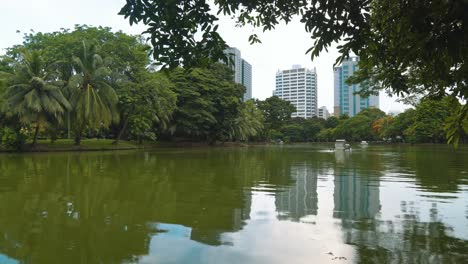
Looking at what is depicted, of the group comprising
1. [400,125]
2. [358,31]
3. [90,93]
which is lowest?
[358,31]

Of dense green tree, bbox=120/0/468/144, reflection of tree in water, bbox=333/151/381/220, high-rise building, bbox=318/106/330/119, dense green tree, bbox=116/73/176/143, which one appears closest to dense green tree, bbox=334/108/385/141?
high-rise building, bbox=318/106/330/119

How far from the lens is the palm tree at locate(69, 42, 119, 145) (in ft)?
88.6

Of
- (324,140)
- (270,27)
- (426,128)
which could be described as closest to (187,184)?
(270,27)

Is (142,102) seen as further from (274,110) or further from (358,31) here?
(274,110)

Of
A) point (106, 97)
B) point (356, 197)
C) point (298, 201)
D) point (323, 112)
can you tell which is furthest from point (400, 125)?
point (323, 112)

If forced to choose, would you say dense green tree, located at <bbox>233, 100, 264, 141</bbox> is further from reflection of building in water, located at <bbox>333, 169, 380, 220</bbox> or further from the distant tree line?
reflection of building in water, located at <bbox>333, 169, 380, 220</bbox>

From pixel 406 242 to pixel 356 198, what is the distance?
9.88 ft

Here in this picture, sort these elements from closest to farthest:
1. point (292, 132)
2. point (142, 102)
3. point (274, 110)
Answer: point (142, 102)
point (274, 110)
point (292, 132)

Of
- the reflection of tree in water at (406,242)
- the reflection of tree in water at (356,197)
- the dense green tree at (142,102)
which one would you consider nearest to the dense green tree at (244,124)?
the dense green tree at (142,102)

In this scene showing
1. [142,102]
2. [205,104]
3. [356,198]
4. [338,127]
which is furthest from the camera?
[338,127]

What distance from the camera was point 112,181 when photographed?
9453 mm

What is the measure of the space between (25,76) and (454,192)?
998 inches

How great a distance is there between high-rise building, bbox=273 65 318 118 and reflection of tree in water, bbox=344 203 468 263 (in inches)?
4307

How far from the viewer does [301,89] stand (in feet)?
378
